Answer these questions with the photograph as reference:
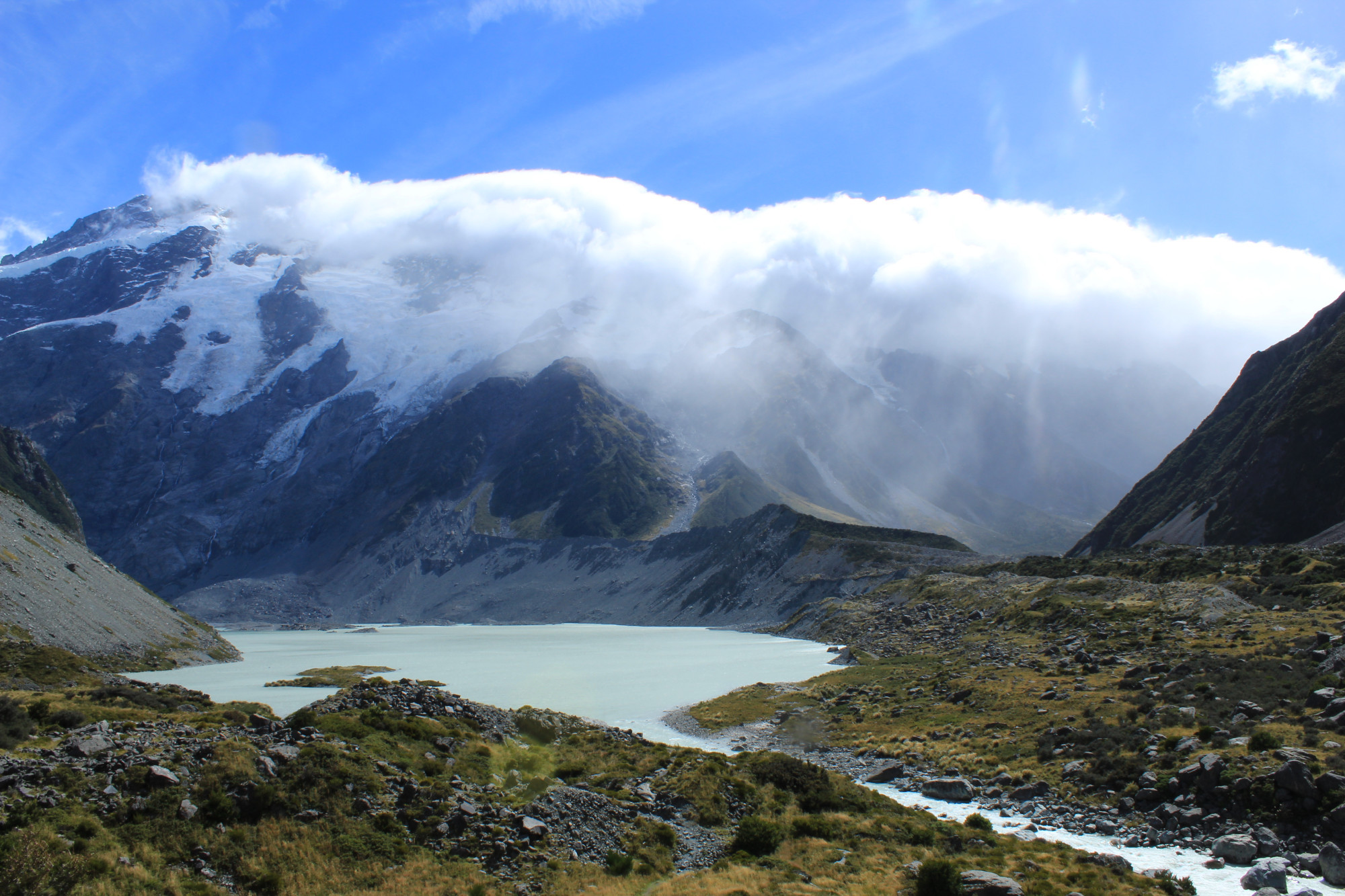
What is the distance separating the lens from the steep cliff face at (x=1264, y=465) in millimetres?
101188

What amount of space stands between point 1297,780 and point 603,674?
65573 mm

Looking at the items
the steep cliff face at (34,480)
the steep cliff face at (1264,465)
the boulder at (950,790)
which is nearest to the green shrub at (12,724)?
the boulder at (950,790)

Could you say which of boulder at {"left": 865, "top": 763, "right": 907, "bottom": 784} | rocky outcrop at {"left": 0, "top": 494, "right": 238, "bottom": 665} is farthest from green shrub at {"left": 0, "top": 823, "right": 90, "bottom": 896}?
rocky outcrop at {"left": 0, "top": 494, "right": 238, "bottom": 665}

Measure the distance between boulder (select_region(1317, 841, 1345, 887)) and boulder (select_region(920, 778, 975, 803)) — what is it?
11.1 meters

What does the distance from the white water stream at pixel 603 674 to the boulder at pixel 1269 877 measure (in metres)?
0.26

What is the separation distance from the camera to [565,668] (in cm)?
8556

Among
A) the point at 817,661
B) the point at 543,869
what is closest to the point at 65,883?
the point at 543,869

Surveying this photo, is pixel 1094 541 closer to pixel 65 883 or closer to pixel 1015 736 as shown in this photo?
pixel 1015 736

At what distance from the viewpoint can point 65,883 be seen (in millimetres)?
15250

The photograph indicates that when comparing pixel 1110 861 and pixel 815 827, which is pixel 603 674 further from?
pixel 1110 861

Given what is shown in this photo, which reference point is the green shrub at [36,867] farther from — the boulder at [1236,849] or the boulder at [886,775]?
the boulder at [1236,849]

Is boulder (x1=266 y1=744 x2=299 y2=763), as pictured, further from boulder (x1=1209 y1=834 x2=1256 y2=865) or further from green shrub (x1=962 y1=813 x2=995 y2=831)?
boulder (x1=1209 y1=834 x2=1256 y2=865)

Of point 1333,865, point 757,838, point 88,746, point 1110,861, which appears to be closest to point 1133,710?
point 1333,865

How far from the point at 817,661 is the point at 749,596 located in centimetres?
8160
